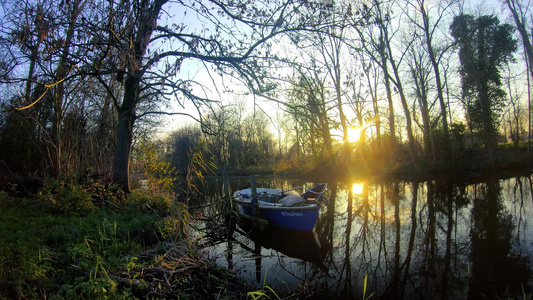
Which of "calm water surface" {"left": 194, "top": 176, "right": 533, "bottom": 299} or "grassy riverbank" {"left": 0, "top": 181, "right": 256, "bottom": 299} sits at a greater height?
"grassy riverbank" {"left": 0, "top": 181, "right": 256, "bottom": 299}

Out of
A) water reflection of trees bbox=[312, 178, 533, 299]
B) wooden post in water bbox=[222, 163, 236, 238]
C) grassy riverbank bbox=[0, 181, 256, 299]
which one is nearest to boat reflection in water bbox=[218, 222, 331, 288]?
wooden post in water bbox=[222, 163, 236, 238]

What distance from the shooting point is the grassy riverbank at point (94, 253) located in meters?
3.51

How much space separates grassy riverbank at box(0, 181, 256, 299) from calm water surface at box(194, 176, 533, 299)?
1.08m

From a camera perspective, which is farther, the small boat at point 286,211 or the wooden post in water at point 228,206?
the wooden post in water at point 228,206

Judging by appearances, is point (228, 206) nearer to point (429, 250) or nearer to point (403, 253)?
point (403, 253)

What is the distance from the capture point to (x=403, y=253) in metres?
6.88

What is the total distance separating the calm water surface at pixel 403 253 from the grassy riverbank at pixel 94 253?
1.08 meters

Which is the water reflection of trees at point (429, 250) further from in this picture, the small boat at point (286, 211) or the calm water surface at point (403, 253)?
the small boat at point (286, 211)

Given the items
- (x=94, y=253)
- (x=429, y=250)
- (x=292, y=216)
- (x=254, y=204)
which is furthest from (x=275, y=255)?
(x=94, y=253)

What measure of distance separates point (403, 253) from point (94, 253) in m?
6.13

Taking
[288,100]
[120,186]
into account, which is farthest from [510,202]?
[120,186]

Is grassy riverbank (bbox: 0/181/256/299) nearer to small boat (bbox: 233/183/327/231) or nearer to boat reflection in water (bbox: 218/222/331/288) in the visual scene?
boat reflection in water (bbox: 218/222/331/288)

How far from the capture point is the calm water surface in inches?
207

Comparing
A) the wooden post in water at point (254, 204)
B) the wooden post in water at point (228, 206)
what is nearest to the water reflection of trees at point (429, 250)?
the wooden post in water at point (254, 204)
